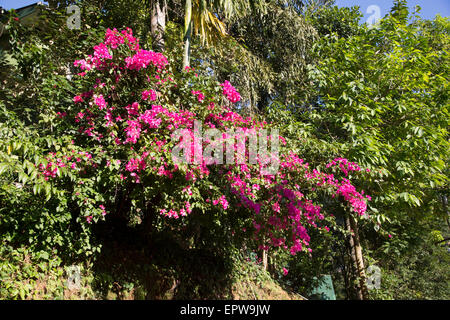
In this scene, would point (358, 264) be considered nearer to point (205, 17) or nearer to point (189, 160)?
point (189, 160)

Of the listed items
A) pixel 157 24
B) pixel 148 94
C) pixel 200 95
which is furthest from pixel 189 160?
pixel 157 24

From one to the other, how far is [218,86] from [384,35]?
455cm

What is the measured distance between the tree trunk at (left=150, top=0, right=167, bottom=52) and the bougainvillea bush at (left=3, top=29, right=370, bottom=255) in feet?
5.16

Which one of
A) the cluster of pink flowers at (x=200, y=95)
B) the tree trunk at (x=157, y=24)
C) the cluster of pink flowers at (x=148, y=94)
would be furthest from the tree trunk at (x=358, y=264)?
the tree trunk at (x=157, y=24)

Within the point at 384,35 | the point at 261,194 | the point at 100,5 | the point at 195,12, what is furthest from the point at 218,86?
the point at 384,35

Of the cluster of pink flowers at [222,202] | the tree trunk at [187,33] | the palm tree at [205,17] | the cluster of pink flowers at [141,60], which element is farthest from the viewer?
the palm tree at [205,17]

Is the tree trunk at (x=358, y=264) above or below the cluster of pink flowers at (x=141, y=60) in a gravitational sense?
below

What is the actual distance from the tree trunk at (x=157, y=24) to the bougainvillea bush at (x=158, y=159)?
5.16ft

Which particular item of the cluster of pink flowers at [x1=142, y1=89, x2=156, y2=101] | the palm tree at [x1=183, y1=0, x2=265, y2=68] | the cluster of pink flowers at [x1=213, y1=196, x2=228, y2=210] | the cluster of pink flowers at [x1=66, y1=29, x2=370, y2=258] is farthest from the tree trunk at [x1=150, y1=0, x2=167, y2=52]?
the cluster of pink flowers at [x1=213, y1=196, x2=228, y2=210]

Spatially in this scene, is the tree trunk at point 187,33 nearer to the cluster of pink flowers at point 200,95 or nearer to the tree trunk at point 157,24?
the tree trunk at point 157,24

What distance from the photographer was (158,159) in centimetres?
357

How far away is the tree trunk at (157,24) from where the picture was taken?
6.03 m
